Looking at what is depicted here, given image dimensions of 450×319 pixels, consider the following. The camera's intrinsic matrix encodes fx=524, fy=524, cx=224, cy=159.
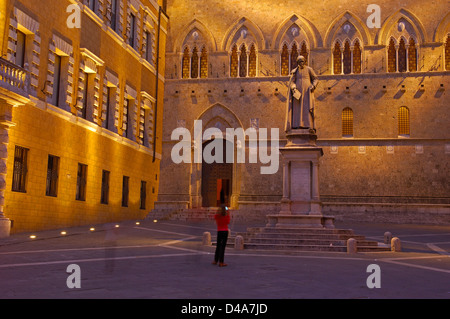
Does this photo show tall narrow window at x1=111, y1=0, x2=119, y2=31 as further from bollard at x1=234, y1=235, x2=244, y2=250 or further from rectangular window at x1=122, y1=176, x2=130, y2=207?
bollard at x1=234, y1=235, x2=244, y2=250

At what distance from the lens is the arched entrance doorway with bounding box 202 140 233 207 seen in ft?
112

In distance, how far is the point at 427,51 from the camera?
3259 cm

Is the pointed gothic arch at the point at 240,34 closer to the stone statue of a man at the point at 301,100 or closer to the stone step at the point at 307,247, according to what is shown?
the stone statue of a man at the point at 301,100

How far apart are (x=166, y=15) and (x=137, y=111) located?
8.49 meters

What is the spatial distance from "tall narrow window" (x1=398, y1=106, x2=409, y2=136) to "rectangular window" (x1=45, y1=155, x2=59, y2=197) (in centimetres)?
2093

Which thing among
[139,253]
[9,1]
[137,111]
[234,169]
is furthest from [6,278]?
[234,169]

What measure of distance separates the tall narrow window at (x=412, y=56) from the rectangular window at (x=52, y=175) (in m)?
22.4

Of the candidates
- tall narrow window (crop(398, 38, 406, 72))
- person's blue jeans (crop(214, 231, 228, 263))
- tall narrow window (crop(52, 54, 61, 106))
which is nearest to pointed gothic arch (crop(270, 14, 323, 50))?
tall narrow window (crop(398, 38, 406, 72))

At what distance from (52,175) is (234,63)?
56.1 ft

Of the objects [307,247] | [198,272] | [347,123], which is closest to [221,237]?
[198,272]

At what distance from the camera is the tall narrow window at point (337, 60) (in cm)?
3381

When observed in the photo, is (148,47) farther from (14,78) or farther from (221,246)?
(221,246)

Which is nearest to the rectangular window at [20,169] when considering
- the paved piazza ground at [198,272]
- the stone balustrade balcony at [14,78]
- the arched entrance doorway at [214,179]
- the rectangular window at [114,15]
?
the stone balustrade balcony at [14,78]

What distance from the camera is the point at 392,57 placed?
33.4 meters
